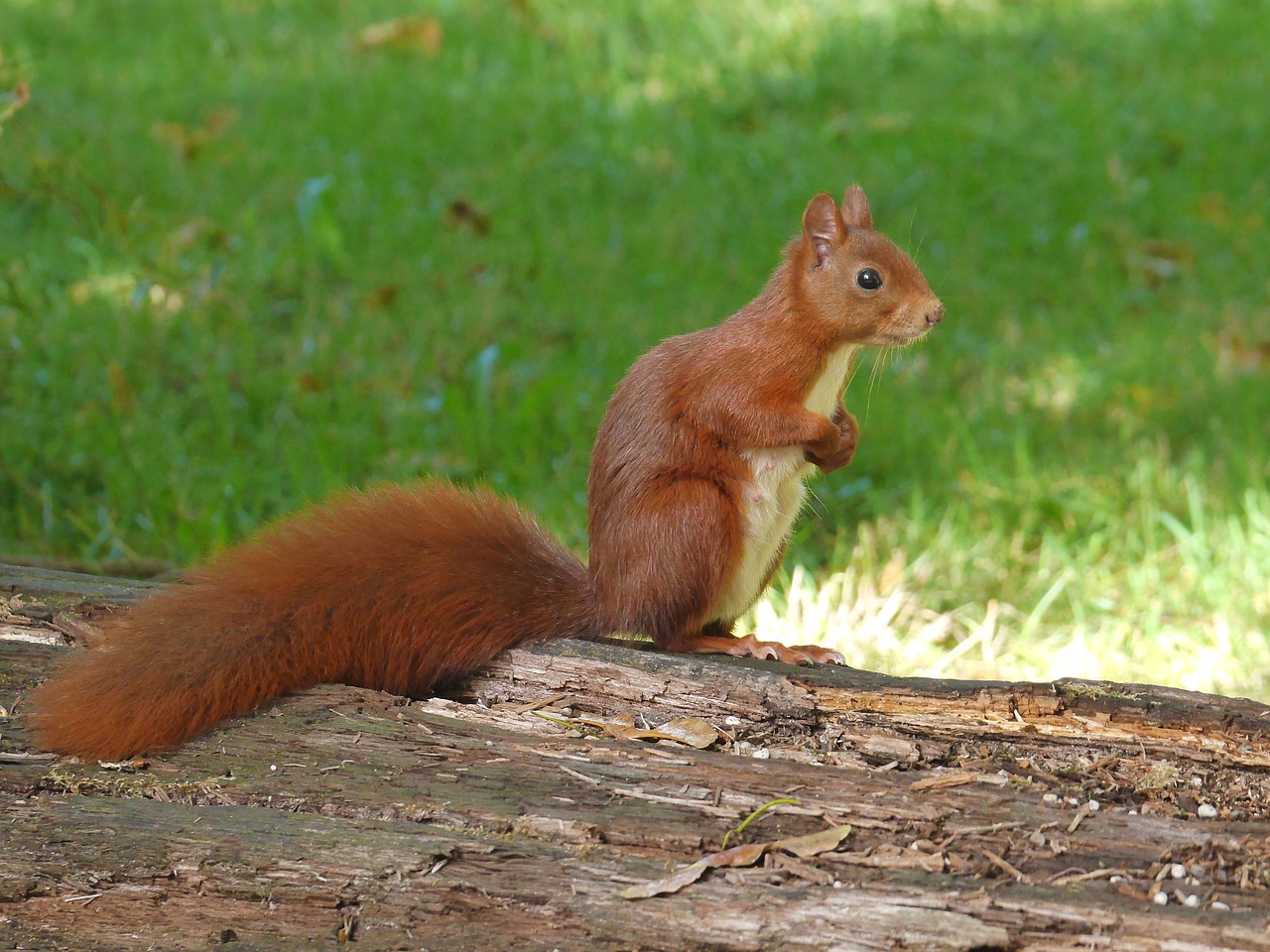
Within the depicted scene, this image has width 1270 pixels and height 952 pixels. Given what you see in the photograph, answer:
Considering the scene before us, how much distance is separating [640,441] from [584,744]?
626mm

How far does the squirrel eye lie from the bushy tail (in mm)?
766

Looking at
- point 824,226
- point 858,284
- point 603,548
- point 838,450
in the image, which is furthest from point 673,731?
point 824,226

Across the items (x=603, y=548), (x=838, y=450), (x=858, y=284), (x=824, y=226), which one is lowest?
(x=603, y=548)

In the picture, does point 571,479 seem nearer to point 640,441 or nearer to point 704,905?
point 640,441

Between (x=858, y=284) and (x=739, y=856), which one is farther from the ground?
(x=858, y=284)

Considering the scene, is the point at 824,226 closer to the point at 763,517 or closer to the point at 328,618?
the point at 763,517

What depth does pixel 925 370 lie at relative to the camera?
5.26 m

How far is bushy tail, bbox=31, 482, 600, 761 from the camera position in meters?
2.31

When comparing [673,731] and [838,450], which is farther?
[838,450]

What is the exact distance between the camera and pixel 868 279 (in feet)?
8.80

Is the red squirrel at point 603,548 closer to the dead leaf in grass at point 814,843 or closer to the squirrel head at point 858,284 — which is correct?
the squirrel head at point 858,284

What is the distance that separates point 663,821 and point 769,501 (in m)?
0.80

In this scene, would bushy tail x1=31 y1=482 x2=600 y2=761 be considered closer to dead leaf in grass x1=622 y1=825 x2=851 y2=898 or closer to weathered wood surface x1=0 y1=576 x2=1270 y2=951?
weathered wood surface x1=0 y1=576 x2=1270 y2=951

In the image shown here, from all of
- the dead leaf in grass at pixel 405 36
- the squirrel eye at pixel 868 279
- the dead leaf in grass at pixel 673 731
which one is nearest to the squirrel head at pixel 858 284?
the squirrel eye at pixel 868 279
